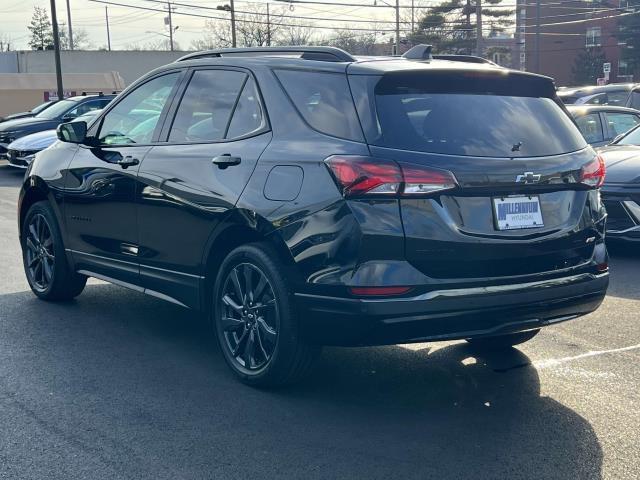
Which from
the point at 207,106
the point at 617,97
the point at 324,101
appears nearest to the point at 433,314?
the point at 324,101

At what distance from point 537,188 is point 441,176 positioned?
1.93 ft

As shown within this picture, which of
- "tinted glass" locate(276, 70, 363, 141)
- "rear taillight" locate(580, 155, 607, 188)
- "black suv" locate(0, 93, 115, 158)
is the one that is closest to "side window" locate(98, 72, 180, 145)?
"tinted glass" locate(276, 70, 363, 141)

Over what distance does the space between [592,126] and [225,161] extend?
895 cm

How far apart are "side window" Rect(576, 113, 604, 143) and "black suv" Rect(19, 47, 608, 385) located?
25.2 ft

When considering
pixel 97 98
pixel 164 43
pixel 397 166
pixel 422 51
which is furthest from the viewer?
pixel 164 43

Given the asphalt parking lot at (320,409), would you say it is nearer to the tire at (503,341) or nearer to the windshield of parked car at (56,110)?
the tire at (503,341)

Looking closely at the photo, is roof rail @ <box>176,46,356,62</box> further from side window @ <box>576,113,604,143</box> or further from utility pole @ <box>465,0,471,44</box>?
utility pole @ <box>465,0,471,44</box>

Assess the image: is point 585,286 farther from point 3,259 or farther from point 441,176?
point 3,259

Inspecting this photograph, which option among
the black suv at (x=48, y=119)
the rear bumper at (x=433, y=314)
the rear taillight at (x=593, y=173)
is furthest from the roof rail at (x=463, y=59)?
the black suv at (x=48, y=119)

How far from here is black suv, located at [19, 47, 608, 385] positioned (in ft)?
14.1

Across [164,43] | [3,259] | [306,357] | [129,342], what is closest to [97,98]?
[3,259]

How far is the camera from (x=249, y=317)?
5.00 m

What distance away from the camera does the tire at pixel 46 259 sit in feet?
22.6

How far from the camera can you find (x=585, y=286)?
4.81 meters
